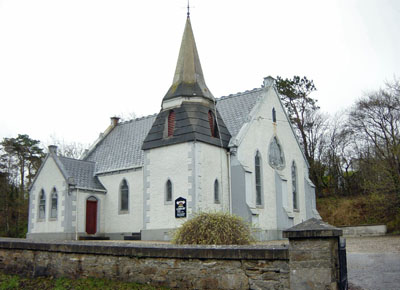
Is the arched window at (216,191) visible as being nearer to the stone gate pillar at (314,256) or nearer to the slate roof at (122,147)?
the slate roof at (122,147)

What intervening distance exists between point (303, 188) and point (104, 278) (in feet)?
70.7

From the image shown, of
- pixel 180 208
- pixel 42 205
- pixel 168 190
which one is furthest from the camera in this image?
pixel 42 205

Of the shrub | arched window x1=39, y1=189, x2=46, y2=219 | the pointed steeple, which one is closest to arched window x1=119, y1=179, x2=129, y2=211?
arched window x1=39, y1=189, x2=46, y2=219

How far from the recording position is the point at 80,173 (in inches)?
1112

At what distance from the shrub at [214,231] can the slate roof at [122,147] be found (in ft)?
49.9

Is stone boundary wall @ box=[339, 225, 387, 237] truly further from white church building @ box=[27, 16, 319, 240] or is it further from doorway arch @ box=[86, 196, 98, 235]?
doorway arch @ box=[86, 196, 98, 235]

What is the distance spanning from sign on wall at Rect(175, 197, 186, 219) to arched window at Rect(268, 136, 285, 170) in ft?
23.3

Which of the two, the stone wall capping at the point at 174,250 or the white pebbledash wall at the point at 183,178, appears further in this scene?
the white pebbledash wall at the point at 183,178

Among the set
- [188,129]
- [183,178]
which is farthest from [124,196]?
[188,129]

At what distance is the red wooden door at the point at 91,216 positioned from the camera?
27406 mm

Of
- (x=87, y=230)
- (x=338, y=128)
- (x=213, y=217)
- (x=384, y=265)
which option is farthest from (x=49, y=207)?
(x=338, y=128)

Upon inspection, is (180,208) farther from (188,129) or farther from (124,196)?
(124,196)

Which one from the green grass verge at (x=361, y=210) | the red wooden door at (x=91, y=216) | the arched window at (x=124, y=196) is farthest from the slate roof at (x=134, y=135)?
the green grass verge at (x=361, y=210)

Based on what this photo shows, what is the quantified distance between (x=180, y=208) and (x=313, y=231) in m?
14.9
